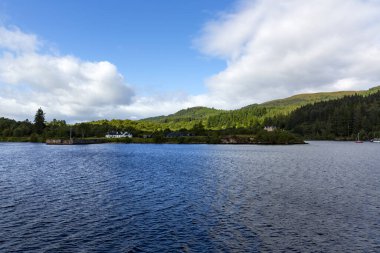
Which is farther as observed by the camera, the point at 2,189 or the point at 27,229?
the point at 2,189

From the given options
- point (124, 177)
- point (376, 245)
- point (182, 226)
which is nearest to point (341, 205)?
point (376, 245)

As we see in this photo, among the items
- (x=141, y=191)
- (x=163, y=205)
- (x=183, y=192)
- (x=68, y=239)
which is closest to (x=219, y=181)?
(x=183, y=192)

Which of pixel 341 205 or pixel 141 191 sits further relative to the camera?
Answer: pixel 141 191

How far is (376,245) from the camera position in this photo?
26.6 metres

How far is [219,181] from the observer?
61.3m

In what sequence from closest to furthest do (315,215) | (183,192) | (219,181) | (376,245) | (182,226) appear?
1. (376,245)
2. (182,226)
3. (315,215)
4. (183,192)
5. (219,181)

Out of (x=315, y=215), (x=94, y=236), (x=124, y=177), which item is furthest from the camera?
(x=124, y=177)

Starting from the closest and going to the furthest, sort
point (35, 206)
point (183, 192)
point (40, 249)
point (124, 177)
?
1. point (40, 249)
2. point (35, 206)
3. point (183, 192)
4. point (124, 177)

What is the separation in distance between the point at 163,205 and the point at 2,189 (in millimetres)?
26977

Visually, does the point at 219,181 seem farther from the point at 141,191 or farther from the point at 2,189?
the point at 2,189

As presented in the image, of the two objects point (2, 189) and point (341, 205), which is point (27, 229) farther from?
point (341, 205)

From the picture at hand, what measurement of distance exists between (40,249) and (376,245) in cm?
2665

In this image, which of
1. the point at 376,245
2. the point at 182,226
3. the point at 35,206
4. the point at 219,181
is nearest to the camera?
the point at 376,245

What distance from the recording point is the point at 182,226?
31734 mm
